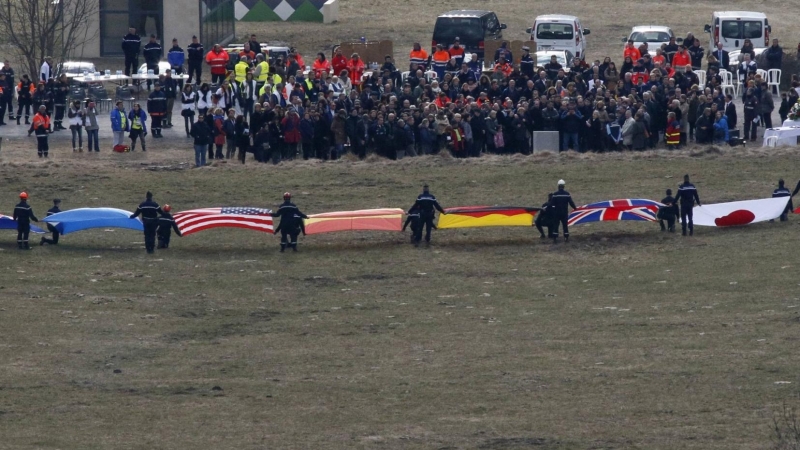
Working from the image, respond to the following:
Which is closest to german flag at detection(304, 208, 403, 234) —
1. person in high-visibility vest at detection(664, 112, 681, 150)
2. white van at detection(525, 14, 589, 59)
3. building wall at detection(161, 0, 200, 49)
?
person in high-visibility vest at detection(664, 112, 681, 150)

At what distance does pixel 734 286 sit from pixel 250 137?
14.5 m

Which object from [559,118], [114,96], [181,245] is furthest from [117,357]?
[114,96]

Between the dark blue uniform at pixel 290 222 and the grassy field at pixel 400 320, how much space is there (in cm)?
43

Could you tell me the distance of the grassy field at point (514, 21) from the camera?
56.3m

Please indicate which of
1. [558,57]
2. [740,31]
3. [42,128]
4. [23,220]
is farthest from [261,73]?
[740,31]

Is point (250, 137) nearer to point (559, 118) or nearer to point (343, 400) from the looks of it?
point (559, 118)

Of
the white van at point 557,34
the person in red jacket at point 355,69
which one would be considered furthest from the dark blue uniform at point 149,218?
the white van at point 557,34

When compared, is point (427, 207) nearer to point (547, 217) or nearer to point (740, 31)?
point (547, 217)

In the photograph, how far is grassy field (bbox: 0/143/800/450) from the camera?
71.0 feet

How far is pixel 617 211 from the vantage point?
33344 millimetres

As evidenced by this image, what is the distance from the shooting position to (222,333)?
2714cm

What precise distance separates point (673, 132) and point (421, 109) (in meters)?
6.41

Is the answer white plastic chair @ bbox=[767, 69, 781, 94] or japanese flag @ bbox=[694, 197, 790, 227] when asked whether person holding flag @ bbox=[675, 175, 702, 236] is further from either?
white plastic chair @ bbox=[767, 69, 781, 94]

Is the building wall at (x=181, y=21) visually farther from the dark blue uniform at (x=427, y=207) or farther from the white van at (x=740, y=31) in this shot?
the dark blue uniform at (x=427, y=207)
